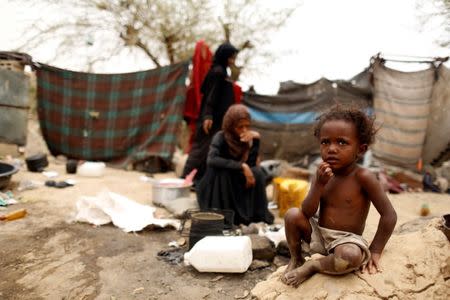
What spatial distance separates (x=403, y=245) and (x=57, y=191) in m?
3.96

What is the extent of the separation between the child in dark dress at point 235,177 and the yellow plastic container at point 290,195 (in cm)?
40

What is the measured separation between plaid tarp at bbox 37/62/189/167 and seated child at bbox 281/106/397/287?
187 inches

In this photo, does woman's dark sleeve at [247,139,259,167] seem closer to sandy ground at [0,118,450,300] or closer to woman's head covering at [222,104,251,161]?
woman's head covering at [222,104,251,161]

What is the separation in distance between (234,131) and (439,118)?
4432 millimetres

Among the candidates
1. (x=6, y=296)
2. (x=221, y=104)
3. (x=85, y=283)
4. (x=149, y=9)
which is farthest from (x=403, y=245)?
(x=149, y=9)

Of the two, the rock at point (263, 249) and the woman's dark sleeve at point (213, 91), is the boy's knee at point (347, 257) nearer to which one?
the rock at point (263, 249)

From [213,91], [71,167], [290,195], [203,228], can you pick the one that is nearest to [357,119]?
[203,228]

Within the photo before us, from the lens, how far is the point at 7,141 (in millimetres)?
6086

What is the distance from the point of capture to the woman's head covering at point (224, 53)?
507 centimetres

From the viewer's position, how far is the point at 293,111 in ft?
24.9

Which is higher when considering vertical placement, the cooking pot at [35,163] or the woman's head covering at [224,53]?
Result: the woman's head covering at [224,53]

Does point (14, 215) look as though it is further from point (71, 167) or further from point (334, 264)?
point (334, 264)

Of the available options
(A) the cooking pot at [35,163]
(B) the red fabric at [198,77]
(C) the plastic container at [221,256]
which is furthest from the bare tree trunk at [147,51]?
(C) the plastic container at [221,256]

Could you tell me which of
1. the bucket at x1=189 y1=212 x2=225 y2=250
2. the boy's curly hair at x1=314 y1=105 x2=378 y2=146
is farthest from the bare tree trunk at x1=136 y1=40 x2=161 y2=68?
the boy's curly hair at x1=314 y1=105 x2=378 y2=146
